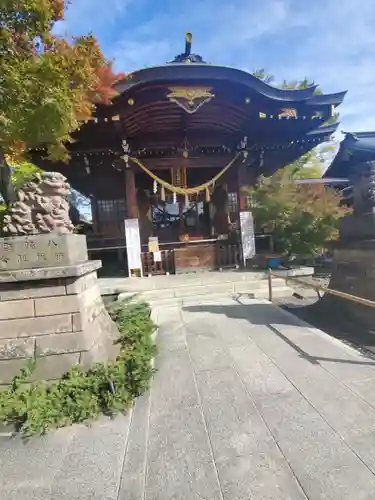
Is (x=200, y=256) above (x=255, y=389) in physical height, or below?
above

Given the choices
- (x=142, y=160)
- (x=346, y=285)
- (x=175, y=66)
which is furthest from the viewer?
(x=142, y=160)

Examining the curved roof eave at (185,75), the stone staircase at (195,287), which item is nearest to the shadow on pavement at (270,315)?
the stone staircase at (195,287)

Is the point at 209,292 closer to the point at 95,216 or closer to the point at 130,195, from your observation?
the point at 130,195

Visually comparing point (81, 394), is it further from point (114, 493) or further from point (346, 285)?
point (346, 285)

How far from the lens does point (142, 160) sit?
1064 centimetres

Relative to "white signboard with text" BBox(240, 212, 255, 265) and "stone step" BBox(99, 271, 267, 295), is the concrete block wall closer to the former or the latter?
"stone step" BBox(99, 271, 267, 295)

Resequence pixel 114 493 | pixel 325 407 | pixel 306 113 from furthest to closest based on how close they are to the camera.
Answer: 1. pixel 306 113
2. pixel 325 407
3. pixel 114 493

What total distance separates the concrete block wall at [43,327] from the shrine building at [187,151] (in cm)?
659

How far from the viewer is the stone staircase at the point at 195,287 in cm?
836

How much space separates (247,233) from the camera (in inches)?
422

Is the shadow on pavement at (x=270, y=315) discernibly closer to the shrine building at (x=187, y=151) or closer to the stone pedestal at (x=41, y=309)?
the stone pedestal at (x=41, y=309)

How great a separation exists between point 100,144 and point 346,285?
843 cm

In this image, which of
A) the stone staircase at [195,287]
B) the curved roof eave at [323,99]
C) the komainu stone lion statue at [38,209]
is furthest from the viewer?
the curved roof eave at [323,99]

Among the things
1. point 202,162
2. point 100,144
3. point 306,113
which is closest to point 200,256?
point 202,162
